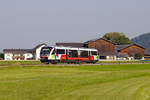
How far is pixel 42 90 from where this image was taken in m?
14.2

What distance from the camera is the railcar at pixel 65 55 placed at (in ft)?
154

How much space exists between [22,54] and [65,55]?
8641 centimetres

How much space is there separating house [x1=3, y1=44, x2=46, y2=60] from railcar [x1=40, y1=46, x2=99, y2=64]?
73.0m

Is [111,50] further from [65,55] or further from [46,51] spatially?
[46,51]

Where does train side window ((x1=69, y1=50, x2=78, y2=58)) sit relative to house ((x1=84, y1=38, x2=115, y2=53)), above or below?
below

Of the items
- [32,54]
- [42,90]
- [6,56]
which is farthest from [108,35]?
[42,90]

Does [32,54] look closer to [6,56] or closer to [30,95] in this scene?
[6,56]

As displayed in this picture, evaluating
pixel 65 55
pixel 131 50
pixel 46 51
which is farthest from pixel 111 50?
pixel 46 51

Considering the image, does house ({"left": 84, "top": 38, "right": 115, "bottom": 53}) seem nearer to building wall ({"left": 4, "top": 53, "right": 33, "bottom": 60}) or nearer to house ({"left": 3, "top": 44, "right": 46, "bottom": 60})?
house ({"left": 3, "top": 44, "right": 46, "bottom": 60})

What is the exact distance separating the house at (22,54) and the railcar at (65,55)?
7305 centimetres

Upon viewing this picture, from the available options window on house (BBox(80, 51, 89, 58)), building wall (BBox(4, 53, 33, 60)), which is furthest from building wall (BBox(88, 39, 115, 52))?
window on house (BBox(80, 51, 89, 58))

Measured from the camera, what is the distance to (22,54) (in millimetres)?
132250

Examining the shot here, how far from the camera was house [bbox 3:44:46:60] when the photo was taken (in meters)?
128

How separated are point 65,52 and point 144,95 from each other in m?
37.1
